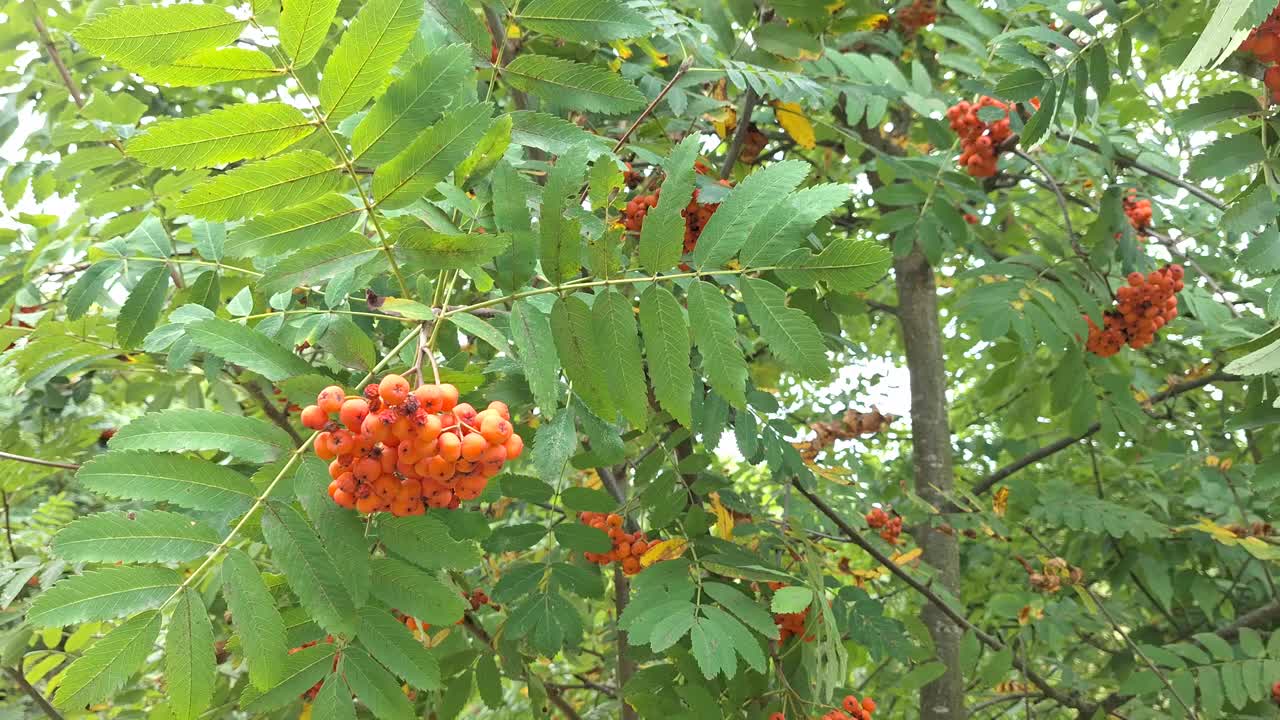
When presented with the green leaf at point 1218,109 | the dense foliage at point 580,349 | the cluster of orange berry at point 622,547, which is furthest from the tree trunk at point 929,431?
the green leaf at point 1218,109

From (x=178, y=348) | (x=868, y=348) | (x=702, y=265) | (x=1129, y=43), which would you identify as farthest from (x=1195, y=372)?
(x=178, y=348)

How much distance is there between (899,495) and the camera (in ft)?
12.9

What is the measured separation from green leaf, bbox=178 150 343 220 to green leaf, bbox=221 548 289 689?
50cm

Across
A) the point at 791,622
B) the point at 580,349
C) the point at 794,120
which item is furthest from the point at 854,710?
the point at 794,120

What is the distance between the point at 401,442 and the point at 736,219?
640 millimetres

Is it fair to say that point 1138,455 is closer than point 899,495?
No

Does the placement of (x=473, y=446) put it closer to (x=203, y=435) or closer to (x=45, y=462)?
(x=203, y=435)

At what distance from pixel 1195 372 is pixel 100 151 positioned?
4.22 meters

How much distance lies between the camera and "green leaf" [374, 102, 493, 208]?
120cm

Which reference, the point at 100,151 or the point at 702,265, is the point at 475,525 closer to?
the point at 702,265

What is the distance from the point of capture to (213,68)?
1.17m

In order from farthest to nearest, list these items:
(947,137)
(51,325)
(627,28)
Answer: (947,137)
(51,325)
(627,28)

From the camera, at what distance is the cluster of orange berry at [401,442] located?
3.89 ft

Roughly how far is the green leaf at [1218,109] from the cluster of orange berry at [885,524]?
205 cm
